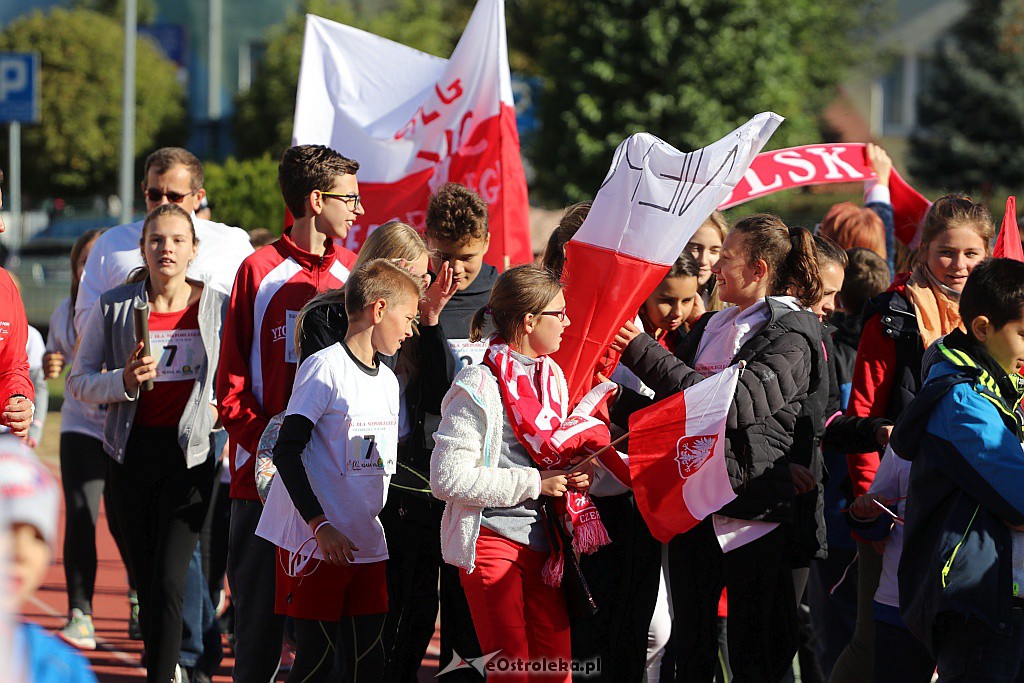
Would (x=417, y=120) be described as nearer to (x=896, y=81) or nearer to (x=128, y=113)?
(x=128, y=113)

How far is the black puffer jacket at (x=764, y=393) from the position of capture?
14.0ft

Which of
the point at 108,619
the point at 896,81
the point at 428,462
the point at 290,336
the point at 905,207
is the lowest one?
the point at 108,619

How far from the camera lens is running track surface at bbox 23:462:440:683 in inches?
237

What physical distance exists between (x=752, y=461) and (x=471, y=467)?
1.09 meters

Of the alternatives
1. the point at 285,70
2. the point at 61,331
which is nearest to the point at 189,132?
the point at 285,70

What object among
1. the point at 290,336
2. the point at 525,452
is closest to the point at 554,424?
the point at 525,452

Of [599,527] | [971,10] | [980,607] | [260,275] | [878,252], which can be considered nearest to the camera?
[980,607]

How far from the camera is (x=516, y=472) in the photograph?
151 inches

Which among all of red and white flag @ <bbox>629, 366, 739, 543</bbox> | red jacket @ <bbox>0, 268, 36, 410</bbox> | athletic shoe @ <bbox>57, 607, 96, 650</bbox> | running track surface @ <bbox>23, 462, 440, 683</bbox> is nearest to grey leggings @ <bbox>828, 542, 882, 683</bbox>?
red and white flag @ <bbox>629, 366, 739, 543</bbox>

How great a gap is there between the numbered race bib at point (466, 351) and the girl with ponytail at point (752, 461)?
0.51 m

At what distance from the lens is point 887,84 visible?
42.0 meters

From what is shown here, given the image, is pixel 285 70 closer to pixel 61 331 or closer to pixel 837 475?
pixel 61 331

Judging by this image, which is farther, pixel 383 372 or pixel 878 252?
pixel 878 252

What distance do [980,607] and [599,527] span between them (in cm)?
120
